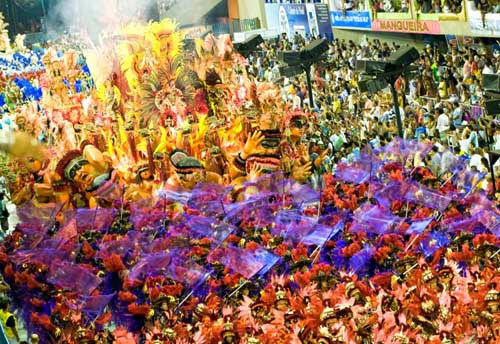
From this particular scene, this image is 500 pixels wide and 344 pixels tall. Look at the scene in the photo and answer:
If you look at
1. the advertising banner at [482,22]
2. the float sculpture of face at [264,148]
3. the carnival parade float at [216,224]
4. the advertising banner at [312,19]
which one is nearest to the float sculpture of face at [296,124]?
the carnival parade float at [216,224]

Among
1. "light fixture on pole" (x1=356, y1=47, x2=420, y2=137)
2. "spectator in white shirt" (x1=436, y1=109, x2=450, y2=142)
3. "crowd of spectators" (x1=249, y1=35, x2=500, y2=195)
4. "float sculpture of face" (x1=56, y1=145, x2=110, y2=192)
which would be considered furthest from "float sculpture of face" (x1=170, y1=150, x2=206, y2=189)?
"spectator in white shirt" (x1=436, y1=109, x2=450, y2=142)

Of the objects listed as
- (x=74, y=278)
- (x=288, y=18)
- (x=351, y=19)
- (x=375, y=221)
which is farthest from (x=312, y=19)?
(x=74, y=278)

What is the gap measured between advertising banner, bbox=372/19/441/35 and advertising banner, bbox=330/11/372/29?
498 millimetres

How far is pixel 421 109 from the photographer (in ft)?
57.9

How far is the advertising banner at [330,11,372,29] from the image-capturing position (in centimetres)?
2622

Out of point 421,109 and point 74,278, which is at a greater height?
point 74,278

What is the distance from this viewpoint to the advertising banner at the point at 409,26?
22.3 m

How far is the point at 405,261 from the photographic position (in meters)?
9.81

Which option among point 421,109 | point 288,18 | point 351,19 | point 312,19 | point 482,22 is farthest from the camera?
point 288,18

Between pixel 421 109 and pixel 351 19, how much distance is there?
10001mm

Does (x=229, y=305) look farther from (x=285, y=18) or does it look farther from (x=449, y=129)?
(x=285, y=18)

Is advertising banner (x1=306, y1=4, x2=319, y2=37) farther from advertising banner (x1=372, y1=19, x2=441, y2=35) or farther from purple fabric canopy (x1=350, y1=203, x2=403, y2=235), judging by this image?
purple fabric canopy (x1=350, y1=203, x2=403, y2=235)

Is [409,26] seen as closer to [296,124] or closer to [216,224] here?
[296,124]

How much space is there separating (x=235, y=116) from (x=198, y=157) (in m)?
1.05
